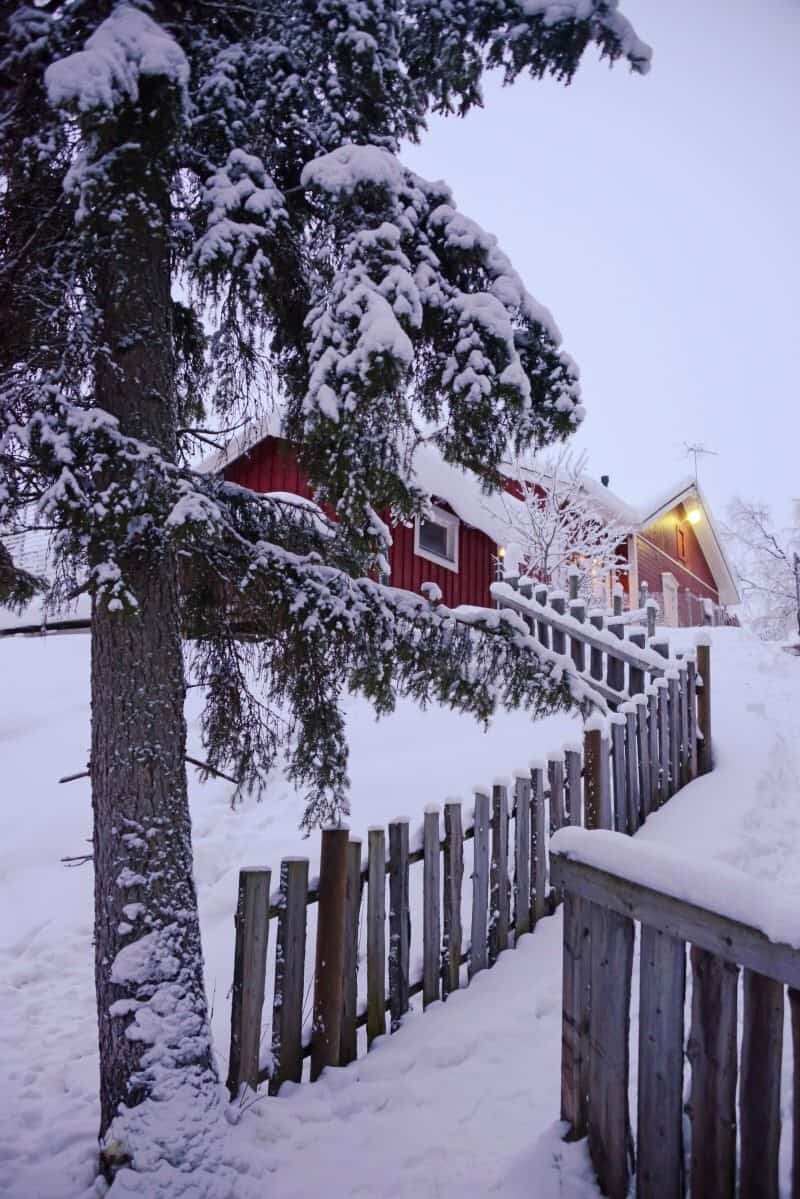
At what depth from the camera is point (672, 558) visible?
27.2 metres

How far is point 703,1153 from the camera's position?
2.11m

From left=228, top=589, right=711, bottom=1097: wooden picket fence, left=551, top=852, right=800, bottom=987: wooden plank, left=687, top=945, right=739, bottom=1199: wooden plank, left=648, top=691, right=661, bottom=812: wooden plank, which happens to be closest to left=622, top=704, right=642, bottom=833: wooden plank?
left=228, top=589, right=711, bottom=1097: wooden picket fence

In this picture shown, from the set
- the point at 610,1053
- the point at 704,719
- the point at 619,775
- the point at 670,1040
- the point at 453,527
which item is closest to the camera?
the point at 670,1040

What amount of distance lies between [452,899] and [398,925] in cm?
42

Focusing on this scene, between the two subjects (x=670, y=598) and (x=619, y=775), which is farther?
(x=670, y=598)

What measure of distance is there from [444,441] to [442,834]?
2.42 meters

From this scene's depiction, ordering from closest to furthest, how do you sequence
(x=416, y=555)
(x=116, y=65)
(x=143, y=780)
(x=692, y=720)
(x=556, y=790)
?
(x=116, y=65) → (x=143, y=780) → (x=556, y=790) → (x=692, y=720) → (x=416, y=555)

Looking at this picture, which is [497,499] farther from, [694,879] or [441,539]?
[694,879]

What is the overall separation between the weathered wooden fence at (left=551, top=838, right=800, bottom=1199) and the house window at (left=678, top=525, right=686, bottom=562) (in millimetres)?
27970

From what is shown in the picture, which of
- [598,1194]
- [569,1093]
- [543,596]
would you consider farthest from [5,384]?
[543,596]

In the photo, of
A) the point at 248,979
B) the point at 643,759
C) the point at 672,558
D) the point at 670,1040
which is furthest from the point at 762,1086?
the point at 672,558

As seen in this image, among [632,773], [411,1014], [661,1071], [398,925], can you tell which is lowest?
[411,1014]

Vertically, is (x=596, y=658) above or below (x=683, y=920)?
above

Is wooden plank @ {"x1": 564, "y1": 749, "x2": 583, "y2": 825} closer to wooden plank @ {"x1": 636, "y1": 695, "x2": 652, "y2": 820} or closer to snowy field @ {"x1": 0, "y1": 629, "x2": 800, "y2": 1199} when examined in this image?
snowy field @ {"x1": 0, "y1": 629, "x2": 800, "y2": 1199}
